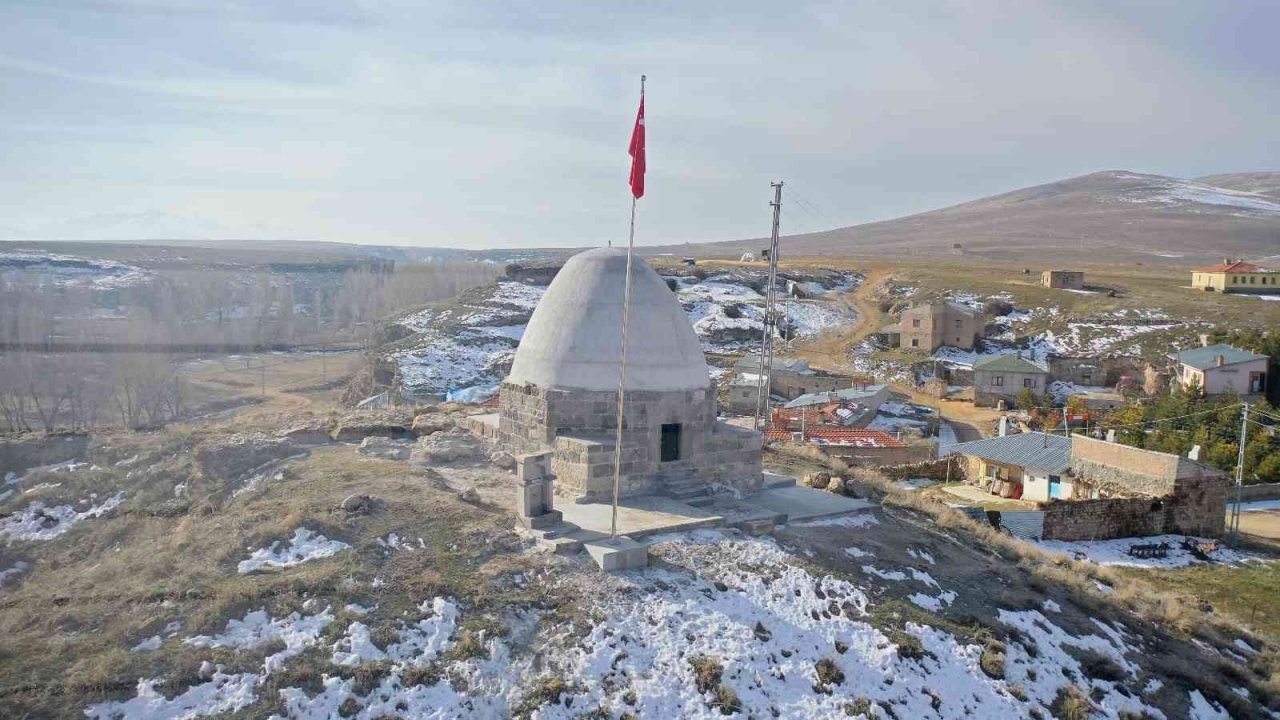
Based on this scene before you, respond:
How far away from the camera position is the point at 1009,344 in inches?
2296

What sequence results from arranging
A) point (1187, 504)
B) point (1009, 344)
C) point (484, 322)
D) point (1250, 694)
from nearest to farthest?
point (1250, 694) → point (1187, 504) → point (1009, 344) → point (484, 322)

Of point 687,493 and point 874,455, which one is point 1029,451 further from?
point 687,493

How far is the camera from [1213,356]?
1678 inches

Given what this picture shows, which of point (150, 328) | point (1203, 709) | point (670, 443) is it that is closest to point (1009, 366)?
point (670, 443)

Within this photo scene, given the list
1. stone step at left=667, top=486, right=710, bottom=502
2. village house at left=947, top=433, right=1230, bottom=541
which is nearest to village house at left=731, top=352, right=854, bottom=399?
village house at left=947, top=433, right=1230, bottom=541

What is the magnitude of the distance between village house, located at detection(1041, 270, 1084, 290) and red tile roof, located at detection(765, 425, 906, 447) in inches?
1799

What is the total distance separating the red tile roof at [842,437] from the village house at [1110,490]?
519 centimetres

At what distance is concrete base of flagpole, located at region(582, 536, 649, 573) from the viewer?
12.1m

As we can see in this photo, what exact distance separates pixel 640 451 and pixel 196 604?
798cm

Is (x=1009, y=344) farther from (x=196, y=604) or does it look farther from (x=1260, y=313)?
(x=196, y=604)

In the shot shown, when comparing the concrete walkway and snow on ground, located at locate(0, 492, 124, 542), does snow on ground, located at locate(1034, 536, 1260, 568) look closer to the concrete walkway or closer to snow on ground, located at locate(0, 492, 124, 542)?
the concrete walkway

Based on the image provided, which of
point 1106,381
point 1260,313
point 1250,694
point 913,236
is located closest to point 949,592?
point 1250,694

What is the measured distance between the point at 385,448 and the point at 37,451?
846 centimetres

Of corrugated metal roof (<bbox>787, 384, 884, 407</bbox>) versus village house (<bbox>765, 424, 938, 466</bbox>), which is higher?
corrugated metal roof (<bbox>787, 384, 884, 407</bbox>)
